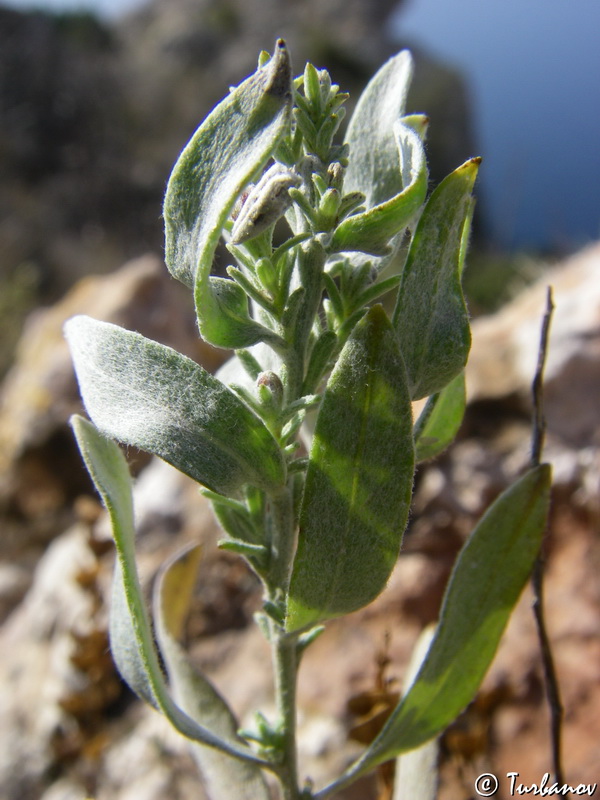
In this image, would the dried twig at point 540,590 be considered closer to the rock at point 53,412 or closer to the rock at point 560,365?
the rock at point 560,365

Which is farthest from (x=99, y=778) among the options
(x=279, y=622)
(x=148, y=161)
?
(x=148, y=161)

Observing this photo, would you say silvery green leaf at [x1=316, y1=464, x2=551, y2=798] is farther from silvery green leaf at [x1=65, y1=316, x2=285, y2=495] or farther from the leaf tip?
the leaf tip

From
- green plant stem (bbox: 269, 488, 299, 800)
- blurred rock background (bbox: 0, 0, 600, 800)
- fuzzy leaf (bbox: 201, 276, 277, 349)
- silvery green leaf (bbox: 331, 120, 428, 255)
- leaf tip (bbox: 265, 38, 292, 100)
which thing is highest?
leaf tip (bbox: 265, 38, 292, 100)

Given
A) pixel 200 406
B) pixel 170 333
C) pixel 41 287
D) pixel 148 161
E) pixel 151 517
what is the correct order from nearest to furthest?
pixel 200 406 < pixel 151 517 < pixel 170 333 < pixel 41 287 < pixel 148 161

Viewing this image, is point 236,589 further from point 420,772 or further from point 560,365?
point 560,365

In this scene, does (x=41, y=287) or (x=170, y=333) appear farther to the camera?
(x=41, y=287)

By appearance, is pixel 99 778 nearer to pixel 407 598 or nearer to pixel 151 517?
pixel 151 517

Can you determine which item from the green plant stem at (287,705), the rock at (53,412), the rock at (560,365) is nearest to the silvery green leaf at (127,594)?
the green plant stem at (287,705)

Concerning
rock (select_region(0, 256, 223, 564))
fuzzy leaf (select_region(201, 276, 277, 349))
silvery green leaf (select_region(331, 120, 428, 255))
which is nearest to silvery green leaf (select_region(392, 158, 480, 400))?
silvery green leaf (select_region(331, 120, 428, 255))

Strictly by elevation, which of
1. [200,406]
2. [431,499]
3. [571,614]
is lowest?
[571,614]
